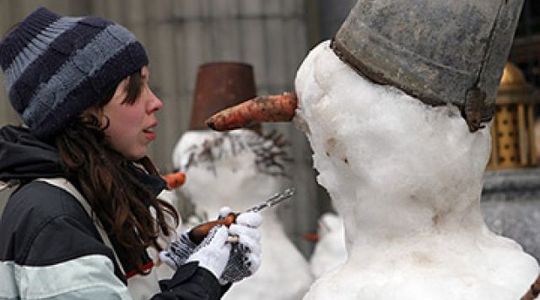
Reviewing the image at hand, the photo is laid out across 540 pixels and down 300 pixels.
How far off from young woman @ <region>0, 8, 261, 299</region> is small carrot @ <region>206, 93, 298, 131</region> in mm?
147

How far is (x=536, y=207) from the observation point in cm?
284

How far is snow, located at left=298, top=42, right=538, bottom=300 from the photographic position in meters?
1.81

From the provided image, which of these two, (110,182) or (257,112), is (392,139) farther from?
(110,182)

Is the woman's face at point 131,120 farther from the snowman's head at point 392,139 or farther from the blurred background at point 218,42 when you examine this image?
the blurred background at point 218,42

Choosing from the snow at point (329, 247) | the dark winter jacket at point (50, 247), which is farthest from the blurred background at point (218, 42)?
the dark winter jacket at point (50, 247)

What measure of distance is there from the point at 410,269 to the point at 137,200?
496mm

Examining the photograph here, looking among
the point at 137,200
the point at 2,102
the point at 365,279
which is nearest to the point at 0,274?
the point at 137,200

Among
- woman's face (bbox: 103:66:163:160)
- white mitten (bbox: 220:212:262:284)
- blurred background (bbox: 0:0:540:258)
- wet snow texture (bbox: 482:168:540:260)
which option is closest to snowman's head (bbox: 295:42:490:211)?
white mitten (bbox: 220:212:262:284)

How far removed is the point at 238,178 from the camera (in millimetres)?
3953

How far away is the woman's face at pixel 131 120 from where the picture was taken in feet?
5.94

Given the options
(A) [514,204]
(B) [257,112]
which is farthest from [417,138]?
(A) [514,204]

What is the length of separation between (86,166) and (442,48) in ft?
2.10

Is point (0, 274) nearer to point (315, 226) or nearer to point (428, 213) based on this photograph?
point (428, 213)

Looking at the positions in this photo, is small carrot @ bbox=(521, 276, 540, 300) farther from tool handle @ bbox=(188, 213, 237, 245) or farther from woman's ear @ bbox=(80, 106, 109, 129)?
woman's ear @ bbox=(80, 106, 109, 129)
